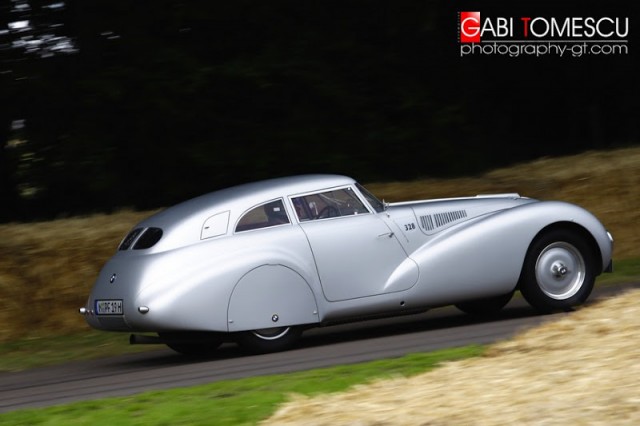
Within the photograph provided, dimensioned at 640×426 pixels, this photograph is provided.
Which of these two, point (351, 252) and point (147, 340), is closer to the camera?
point (147, 340)

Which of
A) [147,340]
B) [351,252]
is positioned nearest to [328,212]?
[351,252]

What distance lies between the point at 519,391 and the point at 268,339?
4.06 metres

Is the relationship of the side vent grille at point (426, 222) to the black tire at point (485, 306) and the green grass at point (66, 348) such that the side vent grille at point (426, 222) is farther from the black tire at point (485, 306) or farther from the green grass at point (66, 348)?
the green grass at point (66, 348)

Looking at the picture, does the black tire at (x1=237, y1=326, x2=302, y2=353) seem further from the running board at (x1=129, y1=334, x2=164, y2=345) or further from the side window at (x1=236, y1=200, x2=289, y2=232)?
the side window at (x1=236, y1=200, x2=289, y2=232)

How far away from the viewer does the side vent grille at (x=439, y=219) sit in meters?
10.4

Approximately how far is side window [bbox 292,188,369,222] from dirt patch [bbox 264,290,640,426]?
2.97m

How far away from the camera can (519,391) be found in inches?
239

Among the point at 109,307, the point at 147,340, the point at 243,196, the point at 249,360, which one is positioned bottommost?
the point at 249,360

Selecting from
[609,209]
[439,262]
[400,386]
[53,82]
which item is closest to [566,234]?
[439,262]

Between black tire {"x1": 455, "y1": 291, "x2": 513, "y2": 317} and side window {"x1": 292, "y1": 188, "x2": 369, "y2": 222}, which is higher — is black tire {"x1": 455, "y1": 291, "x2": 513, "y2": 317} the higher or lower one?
the lower one

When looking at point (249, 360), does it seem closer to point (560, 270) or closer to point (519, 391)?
point (560, 270)

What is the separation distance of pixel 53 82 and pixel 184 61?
2230mm

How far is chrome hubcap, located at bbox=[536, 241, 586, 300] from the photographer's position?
1033 cm

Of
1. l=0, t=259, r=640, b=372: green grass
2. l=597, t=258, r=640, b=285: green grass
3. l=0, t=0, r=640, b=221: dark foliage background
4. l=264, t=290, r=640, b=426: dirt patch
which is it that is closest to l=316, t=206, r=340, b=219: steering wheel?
l=0, t=259, r=640, b=372: green grass
